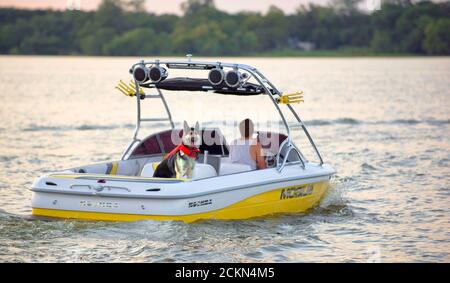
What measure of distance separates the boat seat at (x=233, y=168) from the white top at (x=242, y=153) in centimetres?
12

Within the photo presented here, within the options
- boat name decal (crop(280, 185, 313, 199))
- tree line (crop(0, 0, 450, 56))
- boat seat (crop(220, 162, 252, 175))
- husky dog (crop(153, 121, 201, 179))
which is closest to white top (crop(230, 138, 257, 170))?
boat seat (crop(220, 162, 252, 175))

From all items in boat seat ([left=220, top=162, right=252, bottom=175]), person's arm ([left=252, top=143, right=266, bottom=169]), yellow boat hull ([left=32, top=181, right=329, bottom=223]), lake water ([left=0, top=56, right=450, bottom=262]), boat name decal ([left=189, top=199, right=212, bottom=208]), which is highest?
person's arm ([left=252, top=143, right=266, bottom=169])

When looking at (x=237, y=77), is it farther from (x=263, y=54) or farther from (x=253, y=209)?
(x=263, y=54)

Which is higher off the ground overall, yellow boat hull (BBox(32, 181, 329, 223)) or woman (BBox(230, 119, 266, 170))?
woman (BBox(230, 119, 266, 170))

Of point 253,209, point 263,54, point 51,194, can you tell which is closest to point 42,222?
point 51,194

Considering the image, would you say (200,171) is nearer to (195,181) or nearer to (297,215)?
(195,181)

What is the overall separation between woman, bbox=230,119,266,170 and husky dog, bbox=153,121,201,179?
1007 millimetres

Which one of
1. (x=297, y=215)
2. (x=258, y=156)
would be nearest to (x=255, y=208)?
(x=258, y=156)

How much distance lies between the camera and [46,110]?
38844mm

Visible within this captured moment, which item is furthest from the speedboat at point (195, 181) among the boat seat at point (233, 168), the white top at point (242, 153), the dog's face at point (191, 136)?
the dog's face at point (191, 136)

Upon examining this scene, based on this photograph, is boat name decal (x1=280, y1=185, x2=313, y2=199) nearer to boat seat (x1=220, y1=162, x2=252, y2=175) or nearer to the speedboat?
the speedboat

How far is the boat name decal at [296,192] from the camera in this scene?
42.0 ft

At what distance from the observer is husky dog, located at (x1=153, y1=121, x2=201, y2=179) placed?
11.8m

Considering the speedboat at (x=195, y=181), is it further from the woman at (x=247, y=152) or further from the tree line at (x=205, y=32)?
the tree line at (x=205, y=32)
